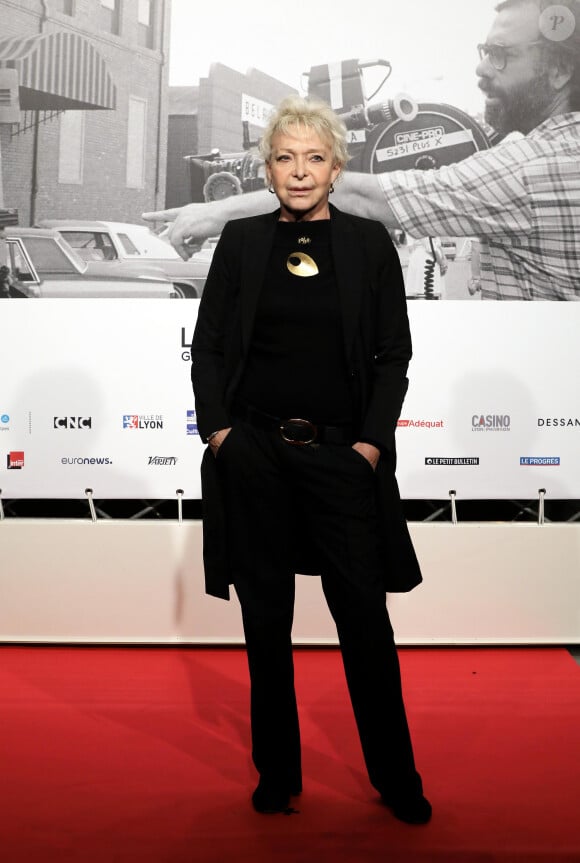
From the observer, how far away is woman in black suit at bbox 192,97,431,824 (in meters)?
1.83

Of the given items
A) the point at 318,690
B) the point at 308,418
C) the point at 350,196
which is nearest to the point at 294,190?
the point at 308,418

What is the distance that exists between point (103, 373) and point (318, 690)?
1.34m

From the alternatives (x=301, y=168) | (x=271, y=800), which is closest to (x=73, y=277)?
(x=301, y=168)

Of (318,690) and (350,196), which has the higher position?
(350,196)

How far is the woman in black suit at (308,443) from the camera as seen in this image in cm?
183

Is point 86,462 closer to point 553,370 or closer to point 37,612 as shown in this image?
point 37,612

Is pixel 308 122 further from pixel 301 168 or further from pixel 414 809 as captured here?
pixel 414 809

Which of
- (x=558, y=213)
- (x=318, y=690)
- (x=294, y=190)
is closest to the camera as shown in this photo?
(x=294, y=190)

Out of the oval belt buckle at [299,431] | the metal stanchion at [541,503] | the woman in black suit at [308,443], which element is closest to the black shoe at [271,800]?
the woman in black suit at [308,443]

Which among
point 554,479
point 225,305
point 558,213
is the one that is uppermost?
point 558,213

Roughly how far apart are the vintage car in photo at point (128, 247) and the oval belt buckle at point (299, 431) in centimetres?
146

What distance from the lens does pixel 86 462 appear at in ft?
10.4

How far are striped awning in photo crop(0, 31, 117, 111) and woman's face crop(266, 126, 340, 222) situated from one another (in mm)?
1576

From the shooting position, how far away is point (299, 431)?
5.98ft
